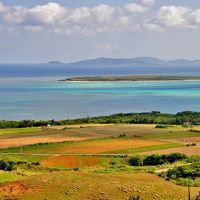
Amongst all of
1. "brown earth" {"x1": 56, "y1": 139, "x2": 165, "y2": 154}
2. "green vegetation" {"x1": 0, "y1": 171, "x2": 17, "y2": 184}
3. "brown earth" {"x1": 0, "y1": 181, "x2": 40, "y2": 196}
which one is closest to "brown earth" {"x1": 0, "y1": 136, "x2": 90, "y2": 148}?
"brown earth" {"x1": 56, "y1": 139, "x2": 165, "y2": 154}

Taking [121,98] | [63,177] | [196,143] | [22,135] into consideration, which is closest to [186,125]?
[196,143]

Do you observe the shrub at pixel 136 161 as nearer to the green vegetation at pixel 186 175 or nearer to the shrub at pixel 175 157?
the shrub at pixel 175 157

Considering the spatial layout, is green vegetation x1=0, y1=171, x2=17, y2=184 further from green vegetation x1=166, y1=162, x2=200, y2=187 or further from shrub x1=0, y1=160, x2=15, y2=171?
green vegetation x1=166, y1=162, x2=200, y2=187

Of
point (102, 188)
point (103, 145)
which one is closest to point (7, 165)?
point (102, 188)

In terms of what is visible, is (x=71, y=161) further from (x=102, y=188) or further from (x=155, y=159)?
(x=102, y=188)

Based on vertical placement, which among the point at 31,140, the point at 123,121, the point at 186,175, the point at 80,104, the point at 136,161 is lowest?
the point at 186,175

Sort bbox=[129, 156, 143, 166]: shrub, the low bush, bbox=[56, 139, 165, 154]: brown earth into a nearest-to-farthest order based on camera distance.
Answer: the low bush
bbox=[129, 156, 143, 166]: shrub
bbox=[56, 139, 165, 154]: brown earth

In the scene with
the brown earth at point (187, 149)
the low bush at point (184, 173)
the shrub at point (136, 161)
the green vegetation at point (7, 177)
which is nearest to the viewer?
the green vegetation at point (7, 177)

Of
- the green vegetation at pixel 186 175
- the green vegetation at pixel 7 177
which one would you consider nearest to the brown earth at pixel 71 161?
the green vegetation at pixel 7 177
